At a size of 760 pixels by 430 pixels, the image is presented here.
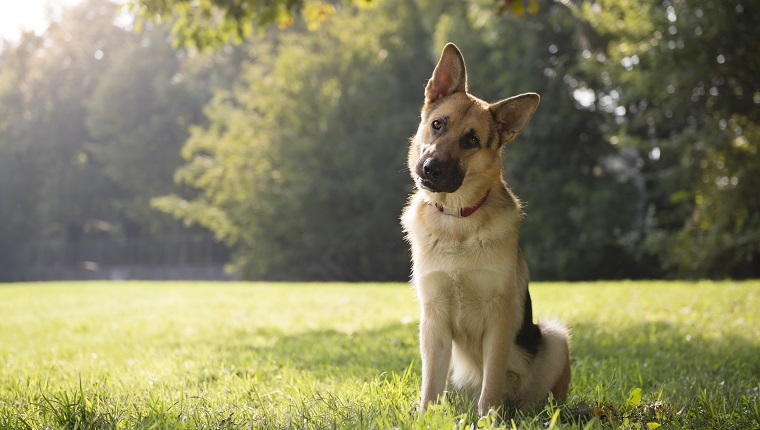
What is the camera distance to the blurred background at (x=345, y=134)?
57.1ft

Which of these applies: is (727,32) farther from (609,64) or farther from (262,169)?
(262,169)

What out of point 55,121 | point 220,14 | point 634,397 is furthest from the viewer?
point 55,121

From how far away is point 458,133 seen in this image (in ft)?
13.6

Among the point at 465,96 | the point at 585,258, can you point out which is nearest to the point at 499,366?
the point at 465,96

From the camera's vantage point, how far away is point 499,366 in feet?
12.8

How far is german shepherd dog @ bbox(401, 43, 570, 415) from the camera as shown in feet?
12.9

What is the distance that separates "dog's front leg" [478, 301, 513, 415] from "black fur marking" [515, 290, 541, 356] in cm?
29

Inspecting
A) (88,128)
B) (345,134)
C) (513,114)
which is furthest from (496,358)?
(88,128)

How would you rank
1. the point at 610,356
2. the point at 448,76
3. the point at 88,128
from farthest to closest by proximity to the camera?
1. the point at 88,128
2. the point at 610,356
3. the point at 448,76

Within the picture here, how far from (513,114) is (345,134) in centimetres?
2643

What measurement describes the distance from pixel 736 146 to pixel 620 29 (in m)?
5.23

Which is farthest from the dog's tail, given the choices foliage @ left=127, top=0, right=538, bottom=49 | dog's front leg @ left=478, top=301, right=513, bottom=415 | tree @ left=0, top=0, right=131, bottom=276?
tree @ left=0, top=0, right=131, bottom=276

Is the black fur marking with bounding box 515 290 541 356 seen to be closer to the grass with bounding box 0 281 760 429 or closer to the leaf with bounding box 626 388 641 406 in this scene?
the grass with bounding box 0 281 760 429

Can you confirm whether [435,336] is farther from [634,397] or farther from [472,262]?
[634,397]
